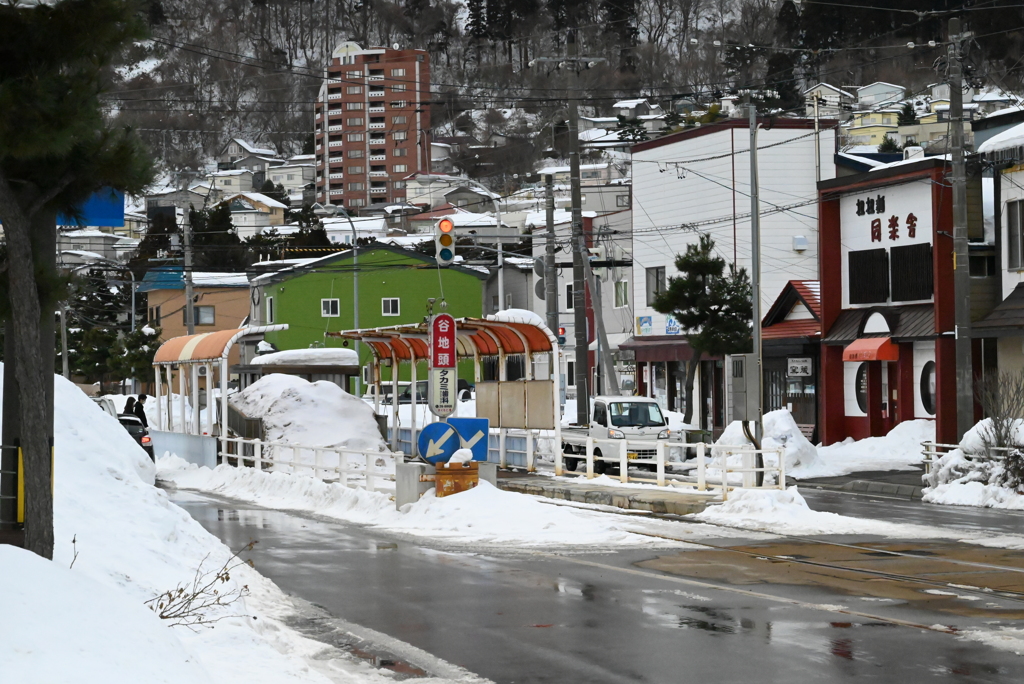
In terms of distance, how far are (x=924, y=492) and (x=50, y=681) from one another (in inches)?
857

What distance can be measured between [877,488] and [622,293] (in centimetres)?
3418

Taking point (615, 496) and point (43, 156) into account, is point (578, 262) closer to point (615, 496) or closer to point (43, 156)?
point (615, 496)

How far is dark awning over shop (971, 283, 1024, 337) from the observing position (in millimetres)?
31062

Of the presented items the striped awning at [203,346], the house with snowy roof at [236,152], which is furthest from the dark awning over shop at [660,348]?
the house with snowy roof at [236,152]

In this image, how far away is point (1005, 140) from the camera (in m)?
31.5

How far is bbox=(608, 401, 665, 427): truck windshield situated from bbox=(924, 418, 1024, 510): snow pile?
7.08m

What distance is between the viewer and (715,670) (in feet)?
30.0

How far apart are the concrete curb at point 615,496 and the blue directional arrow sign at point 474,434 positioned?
2.51 meters

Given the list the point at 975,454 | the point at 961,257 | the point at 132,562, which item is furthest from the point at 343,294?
the point at 132,562

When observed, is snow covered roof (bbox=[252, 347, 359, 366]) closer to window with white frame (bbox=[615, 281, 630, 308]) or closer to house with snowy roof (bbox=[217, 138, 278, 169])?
window with white frame (bbox=[615, 281, 630, 308])

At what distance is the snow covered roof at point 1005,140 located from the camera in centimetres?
3114

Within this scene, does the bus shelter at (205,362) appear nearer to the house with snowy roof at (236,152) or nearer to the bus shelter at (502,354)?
the bus shelter at (502,354)

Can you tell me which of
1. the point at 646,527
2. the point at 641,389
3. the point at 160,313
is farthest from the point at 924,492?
the point at 160,313

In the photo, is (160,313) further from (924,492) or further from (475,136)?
(475,136)
